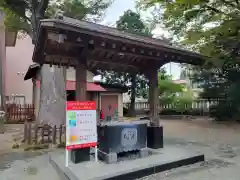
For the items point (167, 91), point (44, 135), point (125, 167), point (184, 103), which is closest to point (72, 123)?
point (125, 167)

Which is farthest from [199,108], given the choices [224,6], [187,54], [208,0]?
[187,54]

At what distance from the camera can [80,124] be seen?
558cm

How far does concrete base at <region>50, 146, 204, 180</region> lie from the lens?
4.78 m

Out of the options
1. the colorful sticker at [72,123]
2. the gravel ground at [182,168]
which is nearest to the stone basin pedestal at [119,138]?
the colorful sticker at [72,123]

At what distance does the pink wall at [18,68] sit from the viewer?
20406mm

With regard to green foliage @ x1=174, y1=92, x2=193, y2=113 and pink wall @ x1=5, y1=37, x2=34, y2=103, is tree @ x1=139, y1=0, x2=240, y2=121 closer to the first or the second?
green foliage @ x1=174, y1=92, x2=193, y2=113

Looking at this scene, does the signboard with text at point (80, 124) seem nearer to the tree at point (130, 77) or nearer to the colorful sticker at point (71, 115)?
the colorful sticker at point (71, 115)

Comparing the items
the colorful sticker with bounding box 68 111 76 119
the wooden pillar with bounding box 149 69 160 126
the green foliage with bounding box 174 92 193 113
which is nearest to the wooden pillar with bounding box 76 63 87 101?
the colorful sticker with bounding box 68 111 76 119

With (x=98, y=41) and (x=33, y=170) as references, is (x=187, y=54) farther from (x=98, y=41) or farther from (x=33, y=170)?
(x=33, y=170)

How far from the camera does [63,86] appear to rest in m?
11.6

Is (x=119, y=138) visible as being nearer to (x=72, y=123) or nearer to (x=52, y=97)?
(x=72, y=123)

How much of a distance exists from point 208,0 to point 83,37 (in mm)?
Result: 7291

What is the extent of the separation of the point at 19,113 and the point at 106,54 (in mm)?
13287

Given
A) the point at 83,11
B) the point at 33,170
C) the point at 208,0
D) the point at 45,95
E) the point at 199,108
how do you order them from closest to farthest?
1. the point at 33,170
2. the point at 208,0
3. the point at 45,95
4. the point at 83,11
5. the point at 199,108
